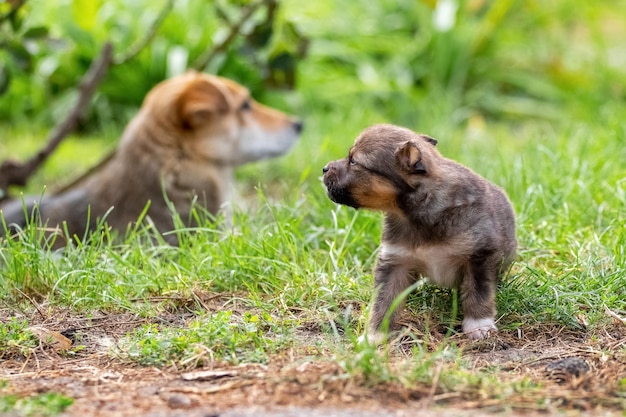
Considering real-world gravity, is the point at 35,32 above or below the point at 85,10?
below

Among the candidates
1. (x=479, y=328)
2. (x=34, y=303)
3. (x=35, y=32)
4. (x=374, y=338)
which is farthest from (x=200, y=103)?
(x=479, y=328)

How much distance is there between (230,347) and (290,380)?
46cm

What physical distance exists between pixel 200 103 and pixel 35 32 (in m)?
1.24

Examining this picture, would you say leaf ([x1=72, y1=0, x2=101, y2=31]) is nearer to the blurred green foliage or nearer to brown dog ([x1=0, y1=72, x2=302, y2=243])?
brown dog ([x1=0, y1=72, x2=302, y2=243])

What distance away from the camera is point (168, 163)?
22.4 ft

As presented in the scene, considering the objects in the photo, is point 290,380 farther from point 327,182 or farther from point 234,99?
point 234,99

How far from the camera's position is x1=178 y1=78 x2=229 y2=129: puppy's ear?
695 cm

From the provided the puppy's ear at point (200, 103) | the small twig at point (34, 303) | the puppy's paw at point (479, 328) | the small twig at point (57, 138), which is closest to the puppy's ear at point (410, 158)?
the puppy's paw at point (479, 328)

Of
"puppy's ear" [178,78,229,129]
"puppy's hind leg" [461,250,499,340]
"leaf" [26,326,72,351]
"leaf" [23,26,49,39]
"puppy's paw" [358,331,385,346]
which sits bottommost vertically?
"leaf" [26,326,72,351]

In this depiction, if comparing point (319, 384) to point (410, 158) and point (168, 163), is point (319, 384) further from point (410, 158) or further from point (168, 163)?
point (168, 163)

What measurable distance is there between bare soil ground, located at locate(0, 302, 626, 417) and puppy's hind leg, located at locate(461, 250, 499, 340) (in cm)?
10

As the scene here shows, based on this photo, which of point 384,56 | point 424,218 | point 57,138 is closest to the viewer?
point 424,218

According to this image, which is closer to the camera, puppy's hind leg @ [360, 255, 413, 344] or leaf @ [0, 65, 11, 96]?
puppy's hind leg @ [360, 255, 413, 344]

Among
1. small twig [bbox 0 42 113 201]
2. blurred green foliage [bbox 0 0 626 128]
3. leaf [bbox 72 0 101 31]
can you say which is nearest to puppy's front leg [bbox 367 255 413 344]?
leaf [bbox 72 0 101 31]
